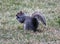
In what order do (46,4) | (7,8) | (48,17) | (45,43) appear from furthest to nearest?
(46,4), (7,8), (48,17), (45,43)

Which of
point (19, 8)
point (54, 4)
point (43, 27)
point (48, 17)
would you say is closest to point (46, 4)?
point (54, 4)

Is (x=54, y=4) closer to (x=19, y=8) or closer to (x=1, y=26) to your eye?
(x=19, y=8)

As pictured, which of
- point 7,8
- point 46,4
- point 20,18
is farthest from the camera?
point 46,4

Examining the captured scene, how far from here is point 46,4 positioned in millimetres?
13672

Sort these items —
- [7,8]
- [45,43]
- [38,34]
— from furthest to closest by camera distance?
[7,8] < [38,34] < [45,43]

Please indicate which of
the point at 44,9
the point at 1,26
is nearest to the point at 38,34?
the point at 1,26

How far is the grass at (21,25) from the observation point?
27.8 ft

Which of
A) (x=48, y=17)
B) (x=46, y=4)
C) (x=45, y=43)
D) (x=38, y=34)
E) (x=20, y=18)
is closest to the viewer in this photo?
(x=45, y=43)

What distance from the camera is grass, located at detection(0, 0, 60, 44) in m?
8.46

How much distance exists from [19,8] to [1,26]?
303 cm

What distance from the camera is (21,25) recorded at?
9.84 meters

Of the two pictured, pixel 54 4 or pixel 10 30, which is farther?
pixel 54 4

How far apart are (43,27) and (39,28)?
186 millimetres

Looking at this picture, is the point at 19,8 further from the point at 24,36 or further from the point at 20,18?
the point at 24,36
